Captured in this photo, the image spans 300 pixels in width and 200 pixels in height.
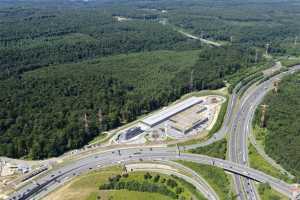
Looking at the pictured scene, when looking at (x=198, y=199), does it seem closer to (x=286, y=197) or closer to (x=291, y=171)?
(x=286, y=197)

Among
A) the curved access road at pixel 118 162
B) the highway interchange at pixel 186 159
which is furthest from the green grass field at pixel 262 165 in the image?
the curved access road at pixel 118 162

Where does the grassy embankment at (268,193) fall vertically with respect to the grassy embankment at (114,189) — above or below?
above

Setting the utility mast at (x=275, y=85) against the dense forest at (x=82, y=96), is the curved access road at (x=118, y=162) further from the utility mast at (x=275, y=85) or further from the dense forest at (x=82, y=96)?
the utility mast at (x=275, y=85)

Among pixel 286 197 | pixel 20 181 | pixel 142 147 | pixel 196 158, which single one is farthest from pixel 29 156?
pixel 286 197

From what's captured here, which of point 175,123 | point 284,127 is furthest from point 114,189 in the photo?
point 284,127

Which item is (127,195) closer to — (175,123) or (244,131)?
(175,123)

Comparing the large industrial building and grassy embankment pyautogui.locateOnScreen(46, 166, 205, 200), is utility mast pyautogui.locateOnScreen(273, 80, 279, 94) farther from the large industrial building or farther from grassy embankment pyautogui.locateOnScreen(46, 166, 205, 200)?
grassy embankment pyautogui.locateOnScreen(46, 166, 205, 200)
